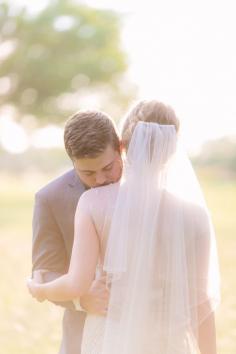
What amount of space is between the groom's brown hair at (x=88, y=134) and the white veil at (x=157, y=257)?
11 centimetres

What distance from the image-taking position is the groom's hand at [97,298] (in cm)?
299

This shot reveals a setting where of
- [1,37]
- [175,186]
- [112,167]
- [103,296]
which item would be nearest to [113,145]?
[112,167]

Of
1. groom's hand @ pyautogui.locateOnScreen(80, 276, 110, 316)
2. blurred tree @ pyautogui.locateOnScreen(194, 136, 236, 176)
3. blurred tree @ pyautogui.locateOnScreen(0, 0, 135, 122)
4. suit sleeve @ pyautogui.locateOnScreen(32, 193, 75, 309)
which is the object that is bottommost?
blurred tree @ pyautogui.locateOnScreen(194, 136, 236, 176)

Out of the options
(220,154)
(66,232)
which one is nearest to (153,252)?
(66,232)

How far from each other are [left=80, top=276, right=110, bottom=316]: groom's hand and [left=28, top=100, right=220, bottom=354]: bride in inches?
1.6

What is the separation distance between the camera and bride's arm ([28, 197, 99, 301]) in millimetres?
2809

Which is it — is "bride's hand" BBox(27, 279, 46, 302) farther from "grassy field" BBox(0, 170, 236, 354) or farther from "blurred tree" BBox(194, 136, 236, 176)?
"blurred tree" BBox(194, 136, 236, 176)

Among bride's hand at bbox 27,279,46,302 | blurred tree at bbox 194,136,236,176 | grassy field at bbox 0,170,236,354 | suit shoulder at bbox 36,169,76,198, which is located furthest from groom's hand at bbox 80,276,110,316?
A: blurred tree at bbox 194,136,236,176

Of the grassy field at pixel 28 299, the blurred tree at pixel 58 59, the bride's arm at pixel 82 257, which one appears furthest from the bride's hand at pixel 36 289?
the blurred tree at pixel 58 59

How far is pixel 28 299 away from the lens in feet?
33.7

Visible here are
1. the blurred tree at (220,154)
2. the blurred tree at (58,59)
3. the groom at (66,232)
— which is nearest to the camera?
the groom at (66,232)

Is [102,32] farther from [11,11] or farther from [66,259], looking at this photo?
[66,259]

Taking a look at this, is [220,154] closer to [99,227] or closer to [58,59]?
[58,59]

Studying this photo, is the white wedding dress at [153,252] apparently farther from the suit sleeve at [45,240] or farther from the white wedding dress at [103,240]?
the suit sleeve at [45,240]
